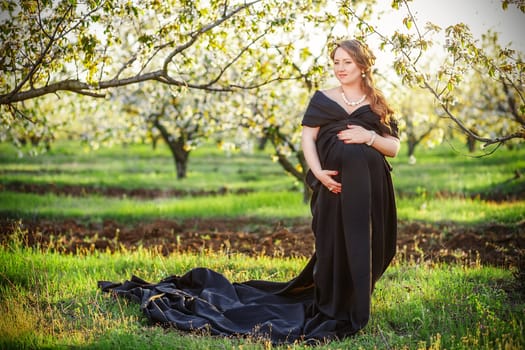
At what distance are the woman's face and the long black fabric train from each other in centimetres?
26

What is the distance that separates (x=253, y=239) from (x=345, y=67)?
526cm

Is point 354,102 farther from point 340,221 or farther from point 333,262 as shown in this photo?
point 333,262

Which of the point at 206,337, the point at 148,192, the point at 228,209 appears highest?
the point at 148,192

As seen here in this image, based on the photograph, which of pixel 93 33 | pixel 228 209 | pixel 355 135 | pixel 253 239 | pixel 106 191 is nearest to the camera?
pixel 355 135

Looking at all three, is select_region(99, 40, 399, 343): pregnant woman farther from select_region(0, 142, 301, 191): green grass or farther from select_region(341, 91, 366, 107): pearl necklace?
select_region(0, 142, 301, 191): green grass

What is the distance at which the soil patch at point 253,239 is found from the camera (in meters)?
9.05

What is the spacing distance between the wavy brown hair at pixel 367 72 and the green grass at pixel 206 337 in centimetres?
188

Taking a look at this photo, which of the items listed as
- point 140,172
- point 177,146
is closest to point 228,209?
point 177,146

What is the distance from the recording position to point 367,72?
581 cm

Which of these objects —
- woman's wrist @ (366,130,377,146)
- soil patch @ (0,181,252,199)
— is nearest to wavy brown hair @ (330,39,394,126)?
woman's wrist @ (366,130,377,146)

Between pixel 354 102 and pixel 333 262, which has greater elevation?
pixel 354 102

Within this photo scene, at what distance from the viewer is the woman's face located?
573cm

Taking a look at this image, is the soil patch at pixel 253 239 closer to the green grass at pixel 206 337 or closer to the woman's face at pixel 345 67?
the green grass at pixel 206 337

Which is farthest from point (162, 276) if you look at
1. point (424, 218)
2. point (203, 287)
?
point (424, 218)
